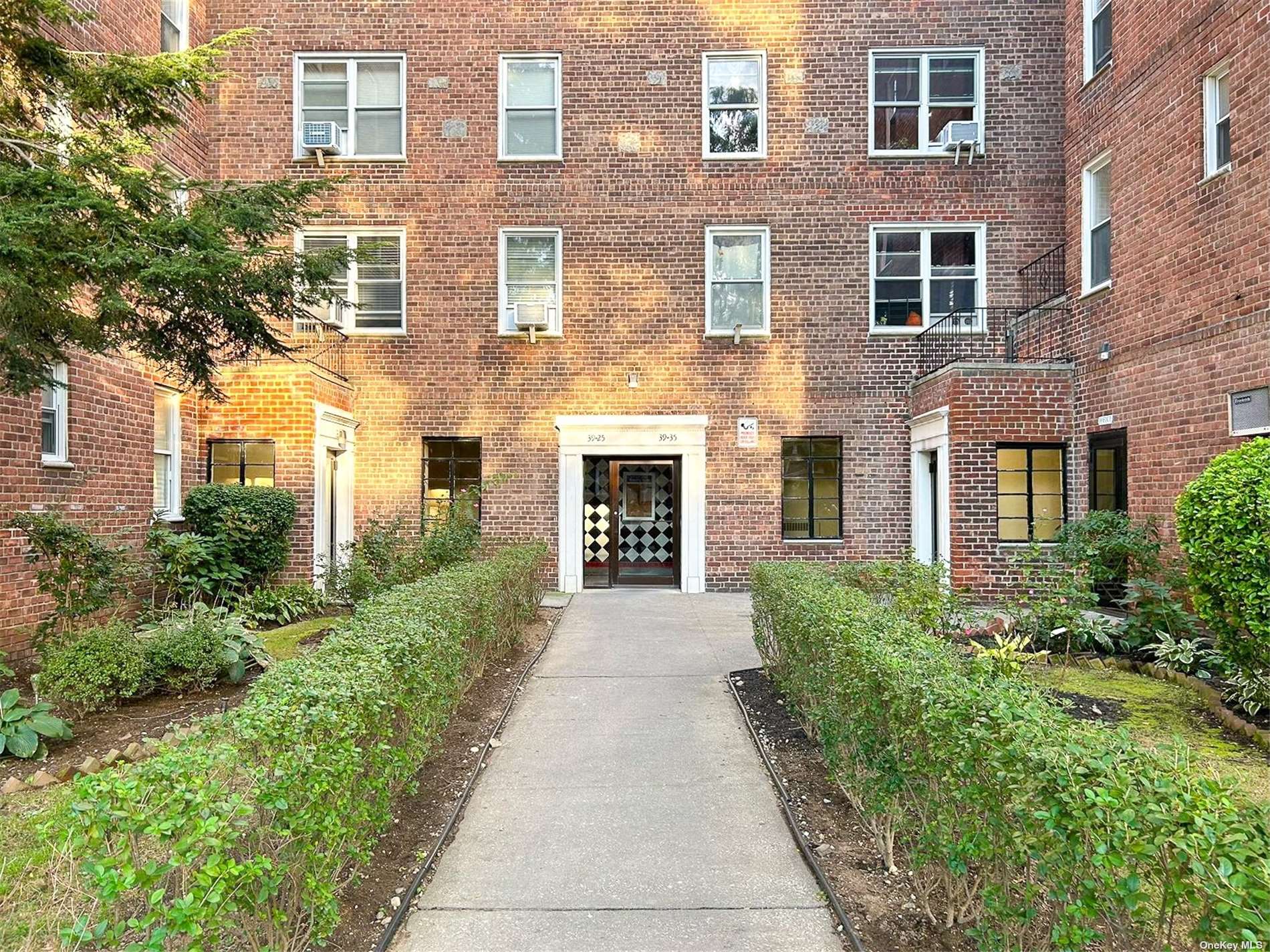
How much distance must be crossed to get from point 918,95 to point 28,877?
48.6 feet

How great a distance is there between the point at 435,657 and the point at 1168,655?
6723mm

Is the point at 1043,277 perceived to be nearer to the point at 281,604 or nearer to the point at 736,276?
the point at 736,276

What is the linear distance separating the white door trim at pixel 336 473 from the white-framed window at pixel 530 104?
5.32 m

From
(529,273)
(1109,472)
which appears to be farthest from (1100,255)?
(529,273)

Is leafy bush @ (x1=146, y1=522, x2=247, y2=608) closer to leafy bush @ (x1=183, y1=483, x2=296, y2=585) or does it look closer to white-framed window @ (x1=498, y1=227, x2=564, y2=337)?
leafy bush @ (x1=183, y1=483, x2=296, y2=585)

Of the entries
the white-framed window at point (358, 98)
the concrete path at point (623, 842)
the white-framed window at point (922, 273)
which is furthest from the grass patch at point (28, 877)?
the white-framed window at point (922, 273)

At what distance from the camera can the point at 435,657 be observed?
452 cm

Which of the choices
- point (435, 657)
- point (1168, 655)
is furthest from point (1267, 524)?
point (435, 657)

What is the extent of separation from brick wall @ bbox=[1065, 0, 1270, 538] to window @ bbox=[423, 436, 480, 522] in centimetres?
922

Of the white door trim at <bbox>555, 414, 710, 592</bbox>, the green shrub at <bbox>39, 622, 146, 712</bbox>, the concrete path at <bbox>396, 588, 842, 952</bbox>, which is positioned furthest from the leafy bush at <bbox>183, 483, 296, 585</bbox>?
the concrete path at <bbox>396, 588, 842, 952</bbox>

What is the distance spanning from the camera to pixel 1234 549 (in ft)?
18.4

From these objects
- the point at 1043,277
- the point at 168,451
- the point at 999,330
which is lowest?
the point at 168,451

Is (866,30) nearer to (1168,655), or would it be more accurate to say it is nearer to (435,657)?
(1168,655)

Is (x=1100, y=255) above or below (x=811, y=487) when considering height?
above
